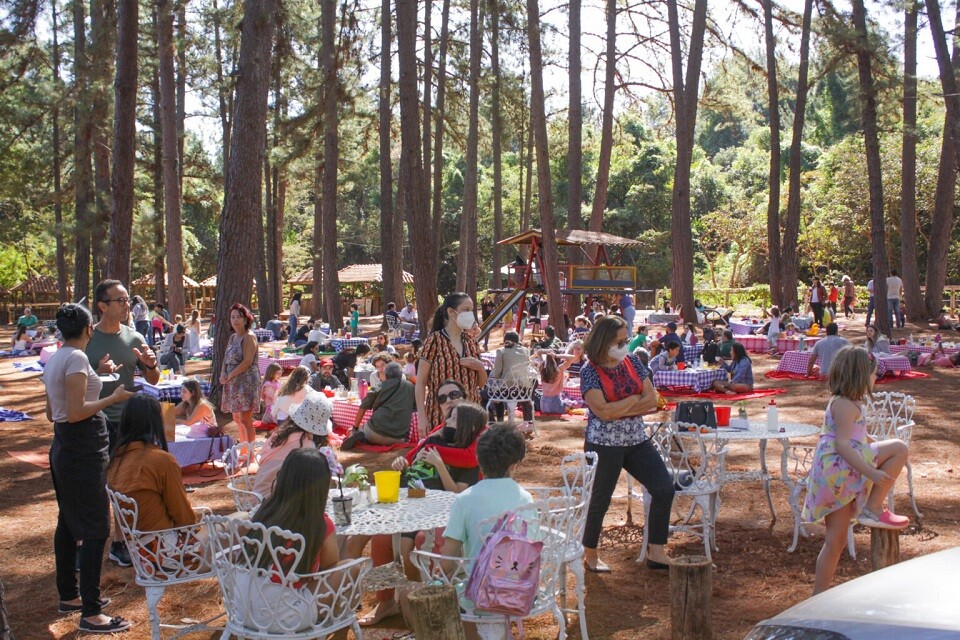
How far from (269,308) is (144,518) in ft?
89.0

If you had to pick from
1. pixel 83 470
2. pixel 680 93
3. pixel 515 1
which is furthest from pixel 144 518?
pixel 680 93

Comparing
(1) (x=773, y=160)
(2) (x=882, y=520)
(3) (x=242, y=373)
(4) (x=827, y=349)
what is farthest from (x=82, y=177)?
(2) (x=882, y=520)

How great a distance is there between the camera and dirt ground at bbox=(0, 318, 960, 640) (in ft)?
16.0

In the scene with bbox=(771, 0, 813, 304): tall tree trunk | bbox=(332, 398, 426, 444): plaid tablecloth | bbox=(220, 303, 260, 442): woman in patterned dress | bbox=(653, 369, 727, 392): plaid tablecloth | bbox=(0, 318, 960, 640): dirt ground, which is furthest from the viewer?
bbox=(771, 0, 813, 304): tall tree trunk

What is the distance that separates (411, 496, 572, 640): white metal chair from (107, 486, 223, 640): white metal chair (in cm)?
109

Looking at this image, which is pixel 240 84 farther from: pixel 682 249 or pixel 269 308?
pixel 269 308

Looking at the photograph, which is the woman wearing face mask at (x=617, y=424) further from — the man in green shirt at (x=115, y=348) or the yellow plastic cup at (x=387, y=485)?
the man in green shirt at (x=115, y=348)

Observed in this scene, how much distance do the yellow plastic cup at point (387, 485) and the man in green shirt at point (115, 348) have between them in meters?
2.14

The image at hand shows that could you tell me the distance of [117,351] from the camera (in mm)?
6004

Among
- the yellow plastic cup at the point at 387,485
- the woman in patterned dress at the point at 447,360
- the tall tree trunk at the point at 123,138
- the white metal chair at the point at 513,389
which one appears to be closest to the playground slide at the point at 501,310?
the white metal chair at the point at 513,389

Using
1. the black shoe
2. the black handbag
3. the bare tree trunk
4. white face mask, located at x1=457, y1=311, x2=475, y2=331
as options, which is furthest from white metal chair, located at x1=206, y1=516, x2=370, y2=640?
the bare tree trunk

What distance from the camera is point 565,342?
62.6ft

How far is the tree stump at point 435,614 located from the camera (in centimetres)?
296

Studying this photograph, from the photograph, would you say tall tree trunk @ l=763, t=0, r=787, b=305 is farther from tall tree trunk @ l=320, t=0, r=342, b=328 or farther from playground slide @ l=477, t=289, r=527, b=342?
tall tree trunk @ l=320, t=0, r=342, b=328
